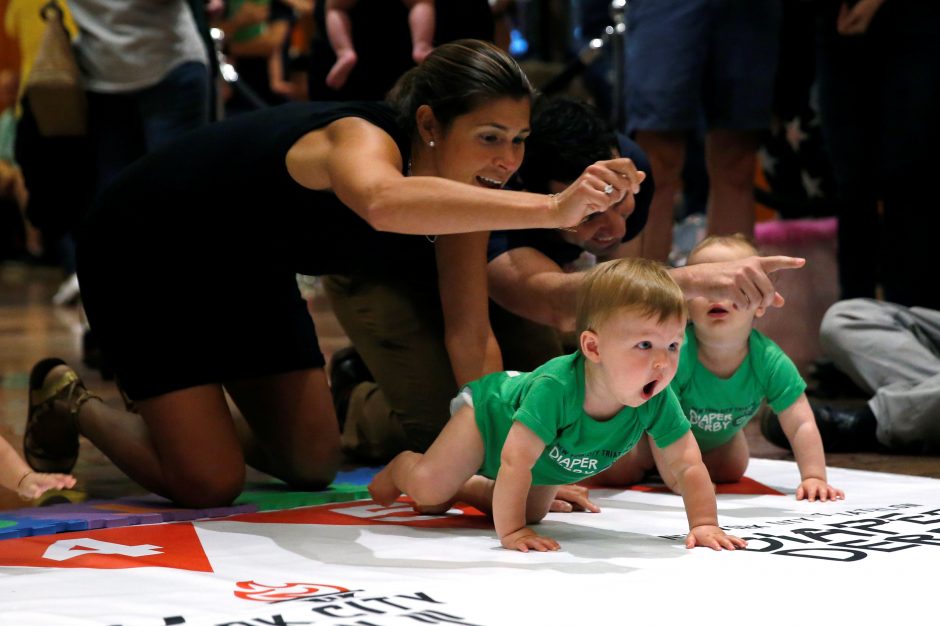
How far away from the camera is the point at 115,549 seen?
7.23 ft

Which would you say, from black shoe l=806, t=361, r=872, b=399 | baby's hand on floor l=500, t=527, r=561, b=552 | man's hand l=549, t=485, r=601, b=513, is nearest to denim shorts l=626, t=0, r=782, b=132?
black shoe l=806, t=361, r=872, b=399

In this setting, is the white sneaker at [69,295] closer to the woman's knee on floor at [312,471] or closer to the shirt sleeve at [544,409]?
the woman's knee on floor at [312,471]

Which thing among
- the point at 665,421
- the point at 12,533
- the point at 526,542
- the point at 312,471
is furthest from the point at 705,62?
the point at 12,533

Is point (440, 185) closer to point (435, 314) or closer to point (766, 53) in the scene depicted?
point (435, 314)

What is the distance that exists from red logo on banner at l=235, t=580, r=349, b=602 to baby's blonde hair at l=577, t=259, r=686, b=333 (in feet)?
2.04

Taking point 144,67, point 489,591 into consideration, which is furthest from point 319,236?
point 144,67

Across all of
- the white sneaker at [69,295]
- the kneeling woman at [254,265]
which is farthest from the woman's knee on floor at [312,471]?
the white sneaker at [69,295]

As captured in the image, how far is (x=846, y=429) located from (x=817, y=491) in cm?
70

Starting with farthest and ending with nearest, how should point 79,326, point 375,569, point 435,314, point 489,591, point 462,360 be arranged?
point 79,326
point 435,314
point 462,360
point 375,569
point 489,591

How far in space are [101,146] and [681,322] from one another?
2.69m

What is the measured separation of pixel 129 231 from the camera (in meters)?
2.67

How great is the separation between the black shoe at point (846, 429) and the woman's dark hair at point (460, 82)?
1278mm

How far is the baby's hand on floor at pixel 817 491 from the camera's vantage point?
2564 mm

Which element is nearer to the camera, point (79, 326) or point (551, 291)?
point (551, 291)
